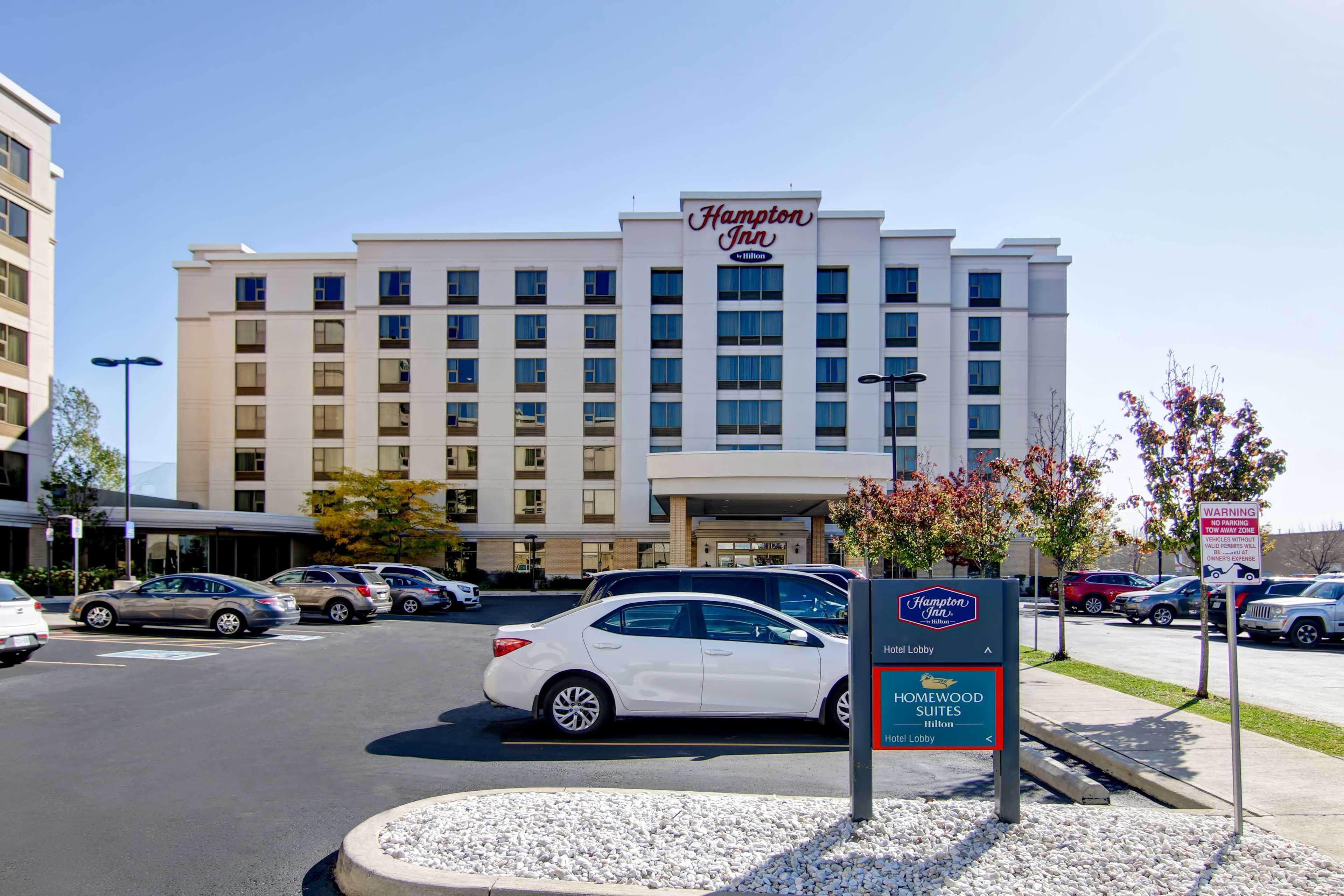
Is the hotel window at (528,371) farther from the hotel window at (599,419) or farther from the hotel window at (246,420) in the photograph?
the hotel window at (246,420)

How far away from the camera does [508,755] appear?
29.6 feet

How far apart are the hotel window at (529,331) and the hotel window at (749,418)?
10.2 metres

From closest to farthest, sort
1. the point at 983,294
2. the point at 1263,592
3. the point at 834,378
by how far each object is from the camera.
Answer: the point at 1263,592
the point at 834,378
the point at 983,294

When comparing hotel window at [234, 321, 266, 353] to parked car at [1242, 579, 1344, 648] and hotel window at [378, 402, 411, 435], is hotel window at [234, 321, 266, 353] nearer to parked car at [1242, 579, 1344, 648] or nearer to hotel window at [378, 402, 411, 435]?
hotel window at [378, 402, 411, 435]

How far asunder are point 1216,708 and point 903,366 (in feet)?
128

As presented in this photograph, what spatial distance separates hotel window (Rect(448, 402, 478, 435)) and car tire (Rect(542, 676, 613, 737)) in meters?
41.2

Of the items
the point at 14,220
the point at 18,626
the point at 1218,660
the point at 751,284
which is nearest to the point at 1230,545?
the point at 1218,660

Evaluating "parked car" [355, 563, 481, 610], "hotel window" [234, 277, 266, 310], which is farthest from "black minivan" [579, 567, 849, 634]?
"hotel window" [234, 277, 266, 310]

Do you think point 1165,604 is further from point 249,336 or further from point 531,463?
A: point 249,336

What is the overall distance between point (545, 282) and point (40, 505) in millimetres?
25205

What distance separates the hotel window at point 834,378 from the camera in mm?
49188

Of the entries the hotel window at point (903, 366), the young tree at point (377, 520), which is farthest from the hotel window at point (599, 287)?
the hotel window at point (903, 366)

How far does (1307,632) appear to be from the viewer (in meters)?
21.2

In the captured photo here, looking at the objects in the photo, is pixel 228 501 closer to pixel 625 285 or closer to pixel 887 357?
pixel 625 285
